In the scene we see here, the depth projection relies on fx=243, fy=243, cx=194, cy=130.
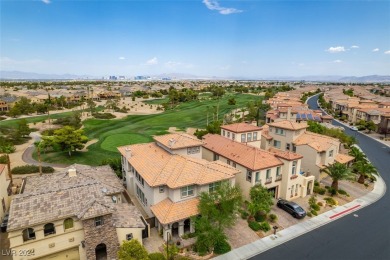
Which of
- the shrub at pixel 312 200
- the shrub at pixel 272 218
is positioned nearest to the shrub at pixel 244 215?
the shrub at pixel 272 218

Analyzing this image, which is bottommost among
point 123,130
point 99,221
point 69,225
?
point 123,130

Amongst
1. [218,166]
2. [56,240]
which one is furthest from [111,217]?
[218,166]

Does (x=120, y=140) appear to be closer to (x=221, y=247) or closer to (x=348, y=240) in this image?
(x=221, y=247)

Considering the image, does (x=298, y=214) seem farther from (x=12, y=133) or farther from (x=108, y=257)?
(x=12, y=133)

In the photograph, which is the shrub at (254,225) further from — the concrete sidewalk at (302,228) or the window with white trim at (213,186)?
the window with white trim at (213,186)

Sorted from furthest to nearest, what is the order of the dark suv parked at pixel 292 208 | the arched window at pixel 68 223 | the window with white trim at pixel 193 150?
the window with white trim at pixel 193 150
the dark suv parked at pixel 292 208
the arched window at pixel 68 223

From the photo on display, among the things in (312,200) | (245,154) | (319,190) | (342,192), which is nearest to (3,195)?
(245,154)
